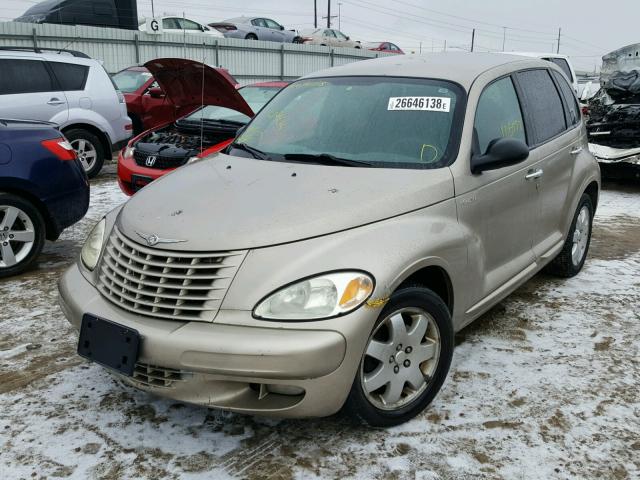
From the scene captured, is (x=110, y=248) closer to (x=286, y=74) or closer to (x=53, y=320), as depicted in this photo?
(x=53, y=320)

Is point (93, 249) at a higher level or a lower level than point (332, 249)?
lower

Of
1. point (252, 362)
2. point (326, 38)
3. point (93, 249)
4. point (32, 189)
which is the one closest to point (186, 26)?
point (326, 38)

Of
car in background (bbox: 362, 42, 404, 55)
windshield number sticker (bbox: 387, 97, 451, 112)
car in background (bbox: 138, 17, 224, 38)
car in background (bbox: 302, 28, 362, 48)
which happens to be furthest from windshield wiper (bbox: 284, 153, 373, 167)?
car in background (bbox: 362, 42, 404, 55)

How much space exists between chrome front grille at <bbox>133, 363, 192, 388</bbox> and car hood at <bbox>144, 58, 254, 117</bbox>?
12.9ft

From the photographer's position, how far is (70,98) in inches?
353

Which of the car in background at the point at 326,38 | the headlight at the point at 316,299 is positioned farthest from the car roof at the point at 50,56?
the car in background at the point at 326,38

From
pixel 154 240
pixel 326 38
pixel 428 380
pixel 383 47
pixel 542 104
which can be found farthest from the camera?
pixel 383 47

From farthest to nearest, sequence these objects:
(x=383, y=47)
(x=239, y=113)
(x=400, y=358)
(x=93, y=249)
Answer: (x=383, y=47)
(x=239, y=113)
(x=93, y=249)
(x=400, y=358)

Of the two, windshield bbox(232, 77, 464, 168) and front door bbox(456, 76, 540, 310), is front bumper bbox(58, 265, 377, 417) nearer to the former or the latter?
front door bbox(456, 76, 540, 310)

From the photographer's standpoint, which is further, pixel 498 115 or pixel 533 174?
pixel 533 174

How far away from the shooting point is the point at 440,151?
131 inches

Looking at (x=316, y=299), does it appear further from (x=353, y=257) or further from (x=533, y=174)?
(x=533, y=174)

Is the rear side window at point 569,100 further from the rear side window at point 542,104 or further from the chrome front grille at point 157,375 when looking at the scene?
the chrome front grille at point 157,375

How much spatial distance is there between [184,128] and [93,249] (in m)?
4.43
